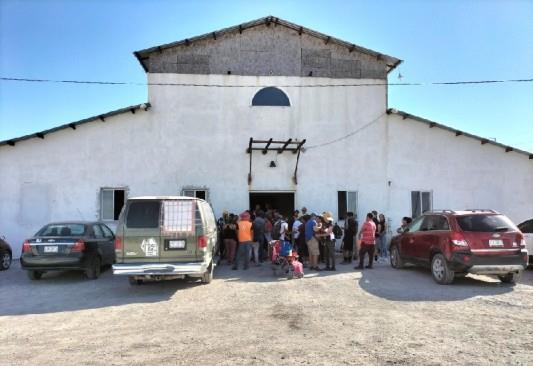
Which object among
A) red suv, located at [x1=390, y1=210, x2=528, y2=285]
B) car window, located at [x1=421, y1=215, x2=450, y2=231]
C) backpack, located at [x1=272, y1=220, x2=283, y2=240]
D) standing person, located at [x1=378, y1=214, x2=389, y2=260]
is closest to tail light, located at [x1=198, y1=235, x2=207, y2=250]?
backpack, located at [x1=272, y1=220, x2=283, y2=240]

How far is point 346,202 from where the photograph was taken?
15.7 m

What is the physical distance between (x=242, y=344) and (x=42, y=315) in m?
3.96

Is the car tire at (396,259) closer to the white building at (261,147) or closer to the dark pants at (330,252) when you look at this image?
the dark pants at (330,252)

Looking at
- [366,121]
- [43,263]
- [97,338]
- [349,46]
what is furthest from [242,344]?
[349,46]

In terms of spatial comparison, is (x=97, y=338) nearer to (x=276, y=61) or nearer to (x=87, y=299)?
(x=87, y=299)

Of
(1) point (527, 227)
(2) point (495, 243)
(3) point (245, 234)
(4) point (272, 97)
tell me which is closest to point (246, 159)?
(4) point (272, 97)

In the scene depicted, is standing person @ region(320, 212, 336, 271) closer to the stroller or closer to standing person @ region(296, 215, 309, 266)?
standing person @ region(296, 215, 309, 266)

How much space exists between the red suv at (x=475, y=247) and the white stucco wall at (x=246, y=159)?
20.5 feet

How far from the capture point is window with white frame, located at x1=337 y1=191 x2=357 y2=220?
51.4 ft

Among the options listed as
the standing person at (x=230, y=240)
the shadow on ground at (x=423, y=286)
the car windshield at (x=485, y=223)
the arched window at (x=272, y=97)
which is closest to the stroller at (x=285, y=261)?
the shadow on ground at (x=423, y=286)

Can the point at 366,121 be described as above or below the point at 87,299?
above

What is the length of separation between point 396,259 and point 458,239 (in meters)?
2.93

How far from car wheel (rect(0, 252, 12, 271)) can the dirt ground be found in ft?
6.46

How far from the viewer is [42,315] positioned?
7070 millimetres
